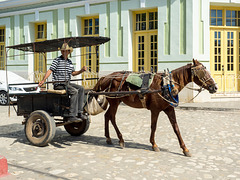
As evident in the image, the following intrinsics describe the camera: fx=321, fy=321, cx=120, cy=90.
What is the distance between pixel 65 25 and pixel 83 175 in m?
14.1

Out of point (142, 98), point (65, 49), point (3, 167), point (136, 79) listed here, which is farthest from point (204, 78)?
point (3, 167)

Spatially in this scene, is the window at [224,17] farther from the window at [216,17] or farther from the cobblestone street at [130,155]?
the cobblestone street at [130,155]

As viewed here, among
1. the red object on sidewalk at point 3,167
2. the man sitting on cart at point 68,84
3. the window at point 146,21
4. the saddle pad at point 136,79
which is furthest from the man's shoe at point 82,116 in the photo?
the window at point 146,21

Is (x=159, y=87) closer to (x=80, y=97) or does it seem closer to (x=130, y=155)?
(x=130, y=155)

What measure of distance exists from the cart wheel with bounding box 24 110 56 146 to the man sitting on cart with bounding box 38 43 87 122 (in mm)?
429

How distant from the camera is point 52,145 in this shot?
22.3ft

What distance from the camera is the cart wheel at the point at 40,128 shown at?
21.2 ft

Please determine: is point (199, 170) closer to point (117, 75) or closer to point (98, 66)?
point (117, 75)

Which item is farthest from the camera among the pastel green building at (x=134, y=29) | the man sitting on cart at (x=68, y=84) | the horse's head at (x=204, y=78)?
the pastel green building at (x=134, y=29)

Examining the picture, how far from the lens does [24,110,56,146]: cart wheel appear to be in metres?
6.46

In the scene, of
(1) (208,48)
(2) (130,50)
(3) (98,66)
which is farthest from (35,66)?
(1) (208,48)

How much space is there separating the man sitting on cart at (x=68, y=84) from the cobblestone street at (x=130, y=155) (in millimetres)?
693

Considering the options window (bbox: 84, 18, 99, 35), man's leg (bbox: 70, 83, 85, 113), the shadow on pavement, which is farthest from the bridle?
window (bbox: 84, 18, 99, 35)

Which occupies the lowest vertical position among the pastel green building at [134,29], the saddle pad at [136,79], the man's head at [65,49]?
the saddle pad at [136,79]
